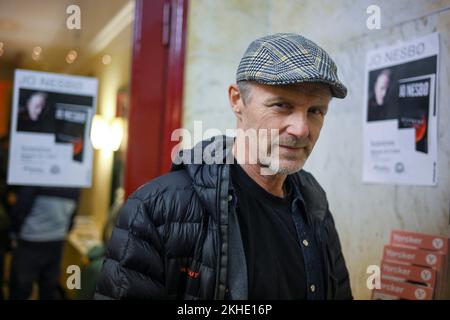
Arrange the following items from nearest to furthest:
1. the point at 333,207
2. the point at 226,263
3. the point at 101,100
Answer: the point at 226,263
the point at 333,207
the point at 101,100

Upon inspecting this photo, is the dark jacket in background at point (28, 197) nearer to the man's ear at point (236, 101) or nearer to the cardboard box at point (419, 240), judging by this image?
the man's ear at point (236, 101)

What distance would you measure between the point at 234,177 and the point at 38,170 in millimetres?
683

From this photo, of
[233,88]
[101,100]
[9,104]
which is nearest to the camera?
[233,88]

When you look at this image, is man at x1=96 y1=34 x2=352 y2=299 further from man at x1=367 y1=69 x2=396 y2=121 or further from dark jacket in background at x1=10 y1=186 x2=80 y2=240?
dark jacket in background at x1=10 y1=186 x2=80 y2=240

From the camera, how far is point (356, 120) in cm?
112

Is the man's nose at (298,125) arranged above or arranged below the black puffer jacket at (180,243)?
above

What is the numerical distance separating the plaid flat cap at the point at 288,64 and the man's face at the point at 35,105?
66 centimetres

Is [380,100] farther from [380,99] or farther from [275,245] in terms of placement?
[275,245]

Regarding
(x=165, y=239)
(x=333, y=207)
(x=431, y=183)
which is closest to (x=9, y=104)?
(x=165, y=239)

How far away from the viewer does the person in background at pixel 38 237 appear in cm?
138

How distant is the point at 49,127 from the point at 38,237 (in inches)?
18.5

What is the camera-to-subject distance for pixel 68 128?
4.17 ft

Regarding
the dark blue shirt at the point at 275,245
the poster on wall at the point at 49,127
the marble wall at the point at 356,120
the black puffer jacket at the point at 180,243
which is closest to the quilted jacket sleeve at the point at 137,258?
the black puffer jacket at the point at 180,243

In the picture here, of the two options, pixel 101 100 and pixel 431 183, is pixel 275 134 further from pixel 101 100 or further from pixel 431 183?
pixel 101 100
